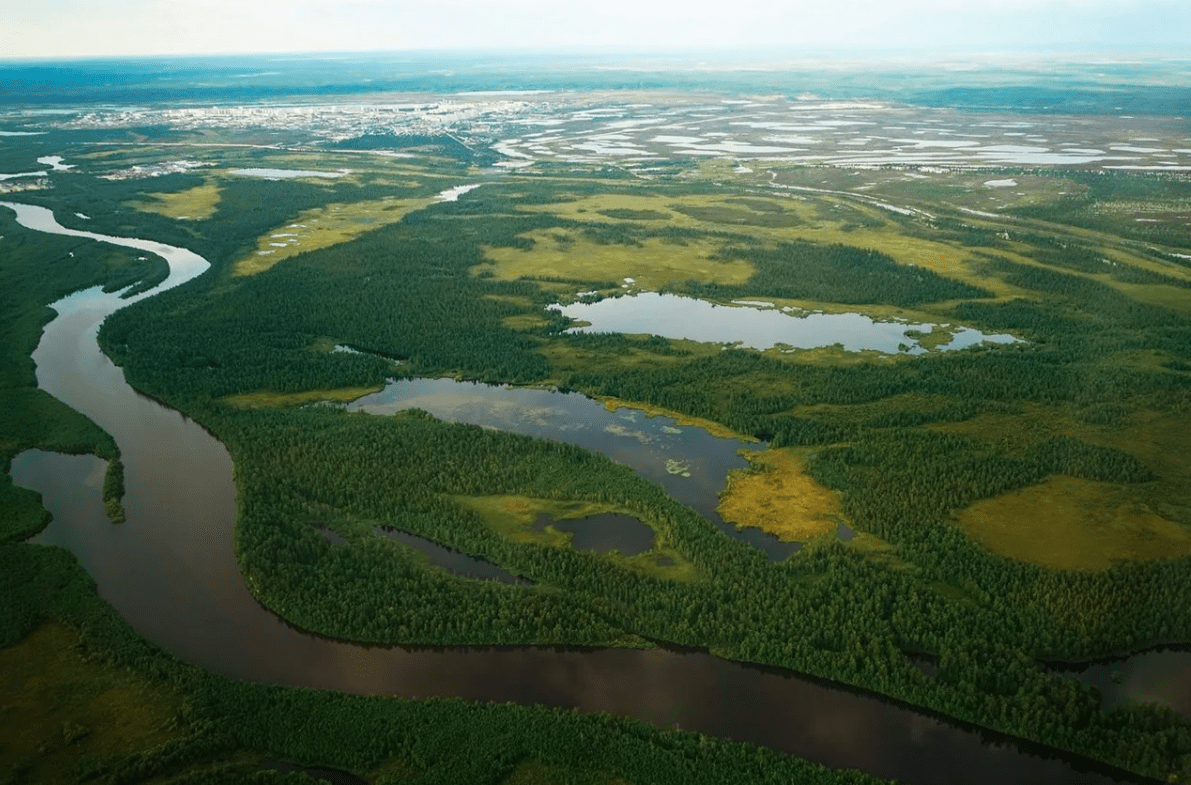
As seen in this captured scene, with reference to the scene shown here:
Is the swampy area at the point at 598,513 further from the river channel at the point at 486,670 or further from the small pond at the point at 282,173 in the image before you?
the small pond at the point at 282,173

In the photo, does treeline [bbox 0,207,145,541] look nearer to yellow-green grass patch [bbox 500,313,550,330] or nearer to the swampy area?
the swampy area

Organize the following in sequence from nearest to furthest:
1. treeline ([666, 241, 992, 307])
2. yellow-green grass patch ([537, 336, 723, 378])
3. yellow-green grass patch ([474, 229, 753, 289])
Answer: yellow-green grass patch ([537, 336, 723, 378]), treeline ([666, 241, 992, 307]), yellow-green grass patch ([474, 229, 753, 289])

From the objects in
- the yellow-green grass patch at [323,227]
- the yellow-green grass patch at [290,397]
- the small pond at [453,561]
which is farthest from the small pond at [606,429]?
the yellow-green grass patch at [323,227]

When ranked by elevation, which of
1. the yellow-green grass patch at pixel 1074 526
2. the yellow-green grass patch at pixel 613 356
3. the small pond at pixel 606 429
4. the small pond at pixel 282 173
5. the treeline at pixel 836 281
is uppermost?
the small pond at pixel 282 173

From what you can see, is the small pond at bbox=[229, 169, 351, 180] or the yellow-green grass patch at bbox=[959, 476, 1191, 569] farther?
the small pond at bbox=[229, 169, 351, 180]

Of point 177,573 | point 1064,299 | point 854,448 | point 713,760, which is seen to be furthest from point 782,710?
point 1064,299

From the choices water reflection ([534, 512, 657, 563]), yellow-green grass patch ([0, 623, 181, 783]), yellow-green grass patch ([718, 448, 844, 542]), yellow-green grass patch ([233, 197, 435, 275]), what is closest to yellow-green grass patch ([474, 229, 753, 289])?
yellow-green grass patch ([233, 197, 435, 275])
